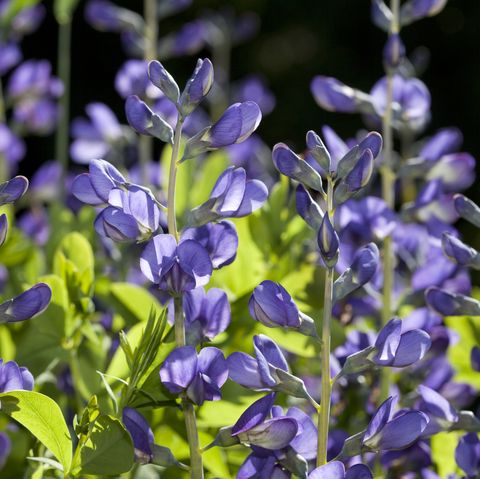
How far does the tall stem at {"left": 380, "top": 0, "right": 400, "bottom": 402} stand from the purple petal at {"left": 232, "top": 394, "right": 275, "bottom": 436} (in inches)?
8.1

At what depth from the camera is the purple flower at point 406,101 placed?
0.89m

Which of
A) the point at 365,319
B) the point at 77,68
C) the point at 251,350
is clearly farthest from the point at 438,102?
the point at 251,350

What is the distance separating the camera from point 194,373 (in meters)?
0.56

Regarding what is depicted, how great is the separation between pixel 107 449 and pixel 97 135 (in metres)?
0.80

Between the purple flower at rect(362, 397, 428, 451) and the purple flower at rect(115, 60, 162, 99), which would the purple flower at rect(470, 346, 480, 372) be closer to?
the purple flower at rect(362, 397, 428, 451)

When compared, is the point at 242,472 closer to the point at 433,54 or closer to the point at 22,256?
the point at 22,256

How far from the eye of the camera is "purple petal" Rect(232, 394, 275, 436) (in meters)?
0.55

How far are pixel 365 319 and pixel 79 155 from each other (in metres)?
0.47

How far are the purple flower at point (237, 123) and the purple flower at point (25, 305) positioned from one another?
14 cm

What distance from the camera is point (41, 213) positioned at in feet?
4.12

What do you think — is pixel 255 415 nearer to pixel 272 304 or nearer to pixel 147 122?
pixel 272 304

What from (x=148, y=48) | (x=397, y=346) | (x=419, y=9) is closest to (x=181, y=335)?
(x=397, y=346)

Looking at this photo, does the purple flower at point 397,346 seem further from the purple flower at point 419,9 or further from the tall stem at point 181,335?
the purple flower at point 419,9

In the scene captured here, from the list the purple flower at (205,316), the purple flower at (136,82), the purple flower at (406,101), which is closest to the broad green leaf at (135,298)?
the purple flower at (205,316)
